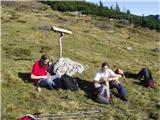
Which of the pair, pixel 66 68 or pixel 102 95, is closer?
pixel 102 95

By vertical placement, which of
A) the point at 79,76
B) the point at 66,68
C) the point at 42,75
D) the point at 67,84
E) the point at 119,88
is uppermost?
the point at 42,75

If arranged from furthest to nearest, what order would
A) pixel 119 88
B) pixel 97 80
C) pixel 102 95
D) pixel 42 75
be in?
pixel 119 88 → pixel 42 75 → pixel 97 80 → pixel 102 95

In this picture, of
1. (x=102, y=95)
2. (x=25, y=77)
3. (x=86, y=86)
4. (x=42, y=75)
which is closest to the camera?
(x=102, y=95)

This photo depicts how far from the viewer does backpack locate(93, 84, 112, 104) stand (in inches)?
746

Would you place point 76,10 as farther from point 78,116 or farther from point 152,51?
point 78,116

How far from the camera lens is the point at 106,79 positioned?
63.8 feet

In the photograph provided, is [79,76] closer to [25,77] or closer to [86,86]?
[86,86]

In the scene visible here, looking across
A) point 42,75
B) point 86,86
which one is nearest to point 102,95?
point 86,86

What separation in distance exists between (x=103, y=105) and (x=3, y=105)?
4.45 metres

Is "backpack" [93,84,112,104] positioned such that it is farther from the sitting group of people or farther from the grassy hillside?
the grassy hillside

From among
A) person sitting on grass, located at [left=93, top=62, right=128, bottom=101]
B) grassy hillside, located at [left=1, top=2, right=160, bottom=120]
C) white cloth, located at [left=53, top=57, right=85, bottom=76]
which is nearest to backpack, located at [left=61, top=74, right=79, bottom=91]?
grassy hillside, located at [left=1, top=2, right=160, bottom=120]

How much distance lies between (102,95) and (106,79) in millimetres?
813

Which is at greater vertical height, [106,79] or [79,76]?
[106,79]

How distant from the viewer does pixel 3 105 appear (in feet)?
56.9
